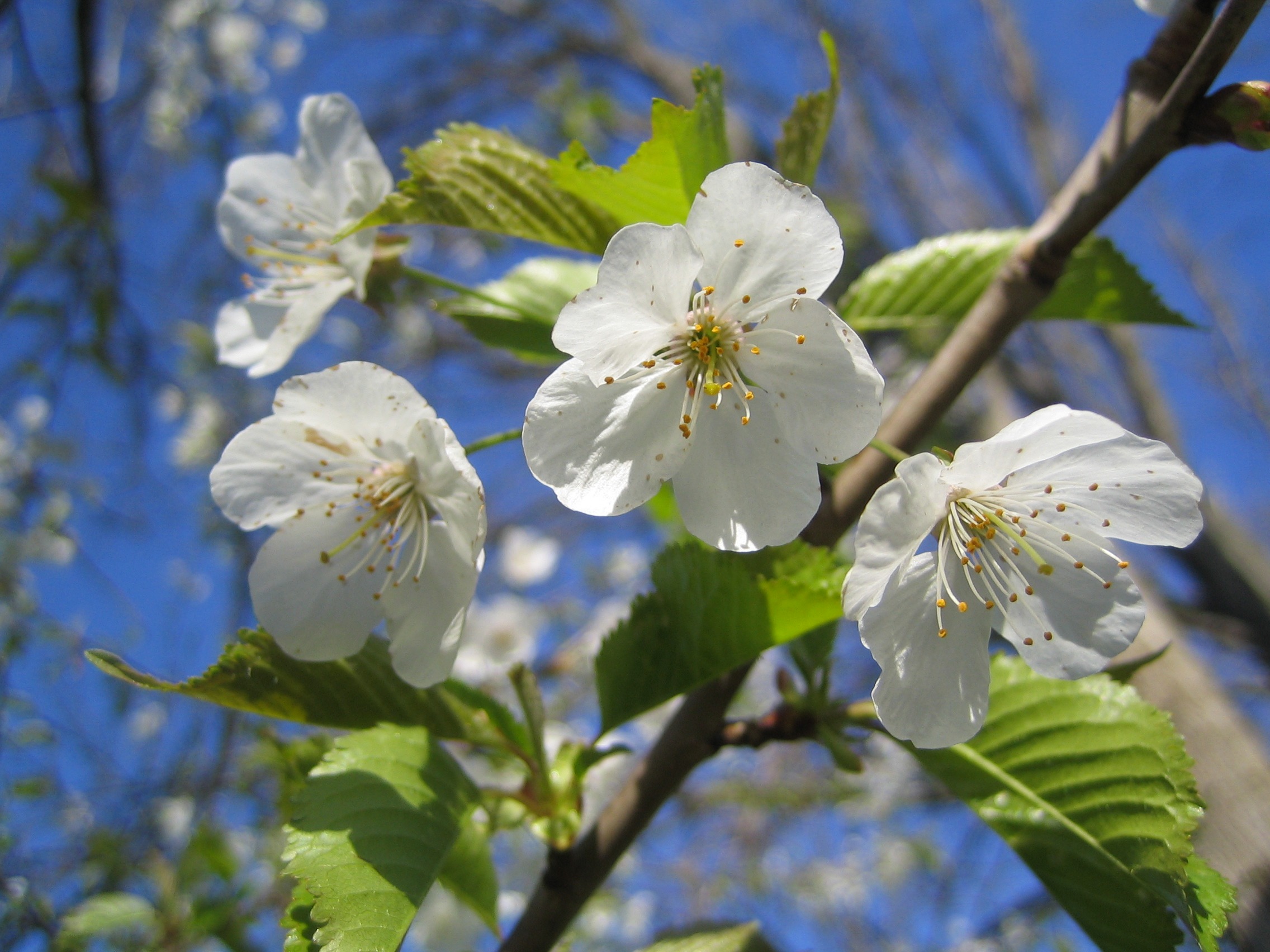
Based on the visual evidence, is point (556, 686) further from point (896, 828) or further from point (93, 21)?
point (93, 21)

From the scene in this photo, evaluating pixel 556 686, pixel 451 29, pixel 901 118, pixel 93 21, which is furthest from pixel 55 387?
pixel 901 118

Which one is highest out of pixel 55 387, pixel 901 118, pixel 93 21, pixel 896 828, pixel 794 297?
pixel 794 297

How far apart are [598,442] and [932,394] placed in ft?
1.37

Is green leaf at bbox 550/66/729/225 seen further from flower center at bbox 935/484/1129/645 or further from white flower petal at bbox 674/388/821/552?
flower center at bbox 935/484/1129/645

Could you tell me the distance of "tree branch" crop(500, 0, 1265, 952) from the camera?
857 millimetres

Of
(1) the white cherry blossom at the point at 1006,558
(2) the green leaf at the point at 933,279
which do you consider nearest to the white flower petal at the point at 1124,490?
(1) the white cherry blossom at the point at 1006,558

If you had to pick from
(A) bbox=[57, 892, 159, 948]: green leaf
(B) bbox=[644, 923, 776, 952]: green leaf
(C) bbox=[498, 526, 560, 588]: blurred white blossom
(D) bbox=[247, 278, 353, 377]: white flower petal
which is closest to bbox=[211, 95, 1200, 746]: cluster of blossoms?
(D) bbox=[247, 278, 353, 377]: white flower petal

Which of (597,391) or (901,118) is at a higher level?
(597,391)

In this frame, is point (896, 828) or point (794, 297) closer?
point (794, 297)

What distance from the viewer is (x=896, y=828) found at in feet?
15.1

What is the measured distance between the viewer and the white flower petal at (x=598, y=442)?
0.78 m

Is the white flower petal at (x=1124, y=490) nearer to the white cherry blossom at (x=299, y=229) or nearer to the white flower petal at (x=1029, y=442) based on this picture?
the white flower petal at (x=1029, y=442)

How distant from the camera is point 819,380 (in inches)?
31.2

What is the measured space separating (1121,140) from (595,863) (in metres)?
0.95
